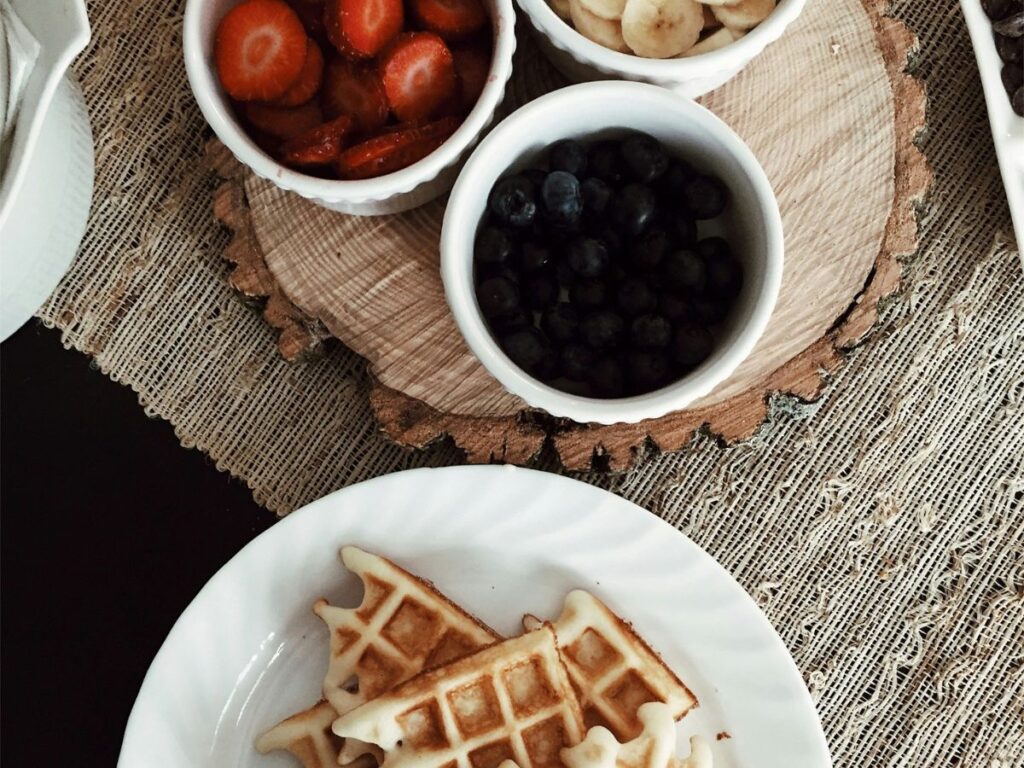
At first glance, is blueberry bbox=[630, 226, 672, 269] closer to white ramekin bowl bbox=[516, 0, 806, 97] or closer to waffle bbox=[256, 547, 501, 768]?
white ramekin bowl bbox=[516, 0, 806, 97]

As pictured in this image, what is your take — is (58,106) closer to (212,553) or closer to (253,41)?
(253,41)

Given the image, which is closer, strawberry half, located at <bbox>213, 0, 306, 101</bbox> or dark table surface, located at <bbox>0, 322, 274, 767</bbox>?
strawberry half, located at <bbox>213, 0, 306, 101</bbox>

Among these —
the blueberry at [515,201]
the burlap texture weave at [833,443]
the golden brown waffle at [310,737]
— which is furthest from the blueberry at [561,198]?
the golden brown waffle at [310,737]

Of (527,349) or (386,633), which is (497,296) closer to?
(527,349)

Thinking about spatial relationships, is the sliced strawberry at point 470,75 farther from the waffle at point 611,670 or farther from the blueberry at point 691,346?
the waffle at point 611,670

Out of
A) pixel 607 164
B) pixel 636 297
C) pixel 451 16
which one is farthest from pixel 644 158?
pixel 451 16

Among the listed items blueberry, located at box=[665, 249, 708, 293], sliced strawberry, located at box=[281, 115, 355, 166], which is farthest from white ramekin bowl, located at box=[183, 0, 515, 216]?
blueberry, located at box=[665, 249, 708, 293]

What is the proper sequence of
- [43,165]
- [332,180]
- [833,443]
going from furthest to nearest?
[833,443]
[43,165]
[332,180]

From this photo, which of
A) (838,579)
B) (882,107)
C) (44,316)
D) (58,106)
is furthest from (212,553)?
(882,107)
